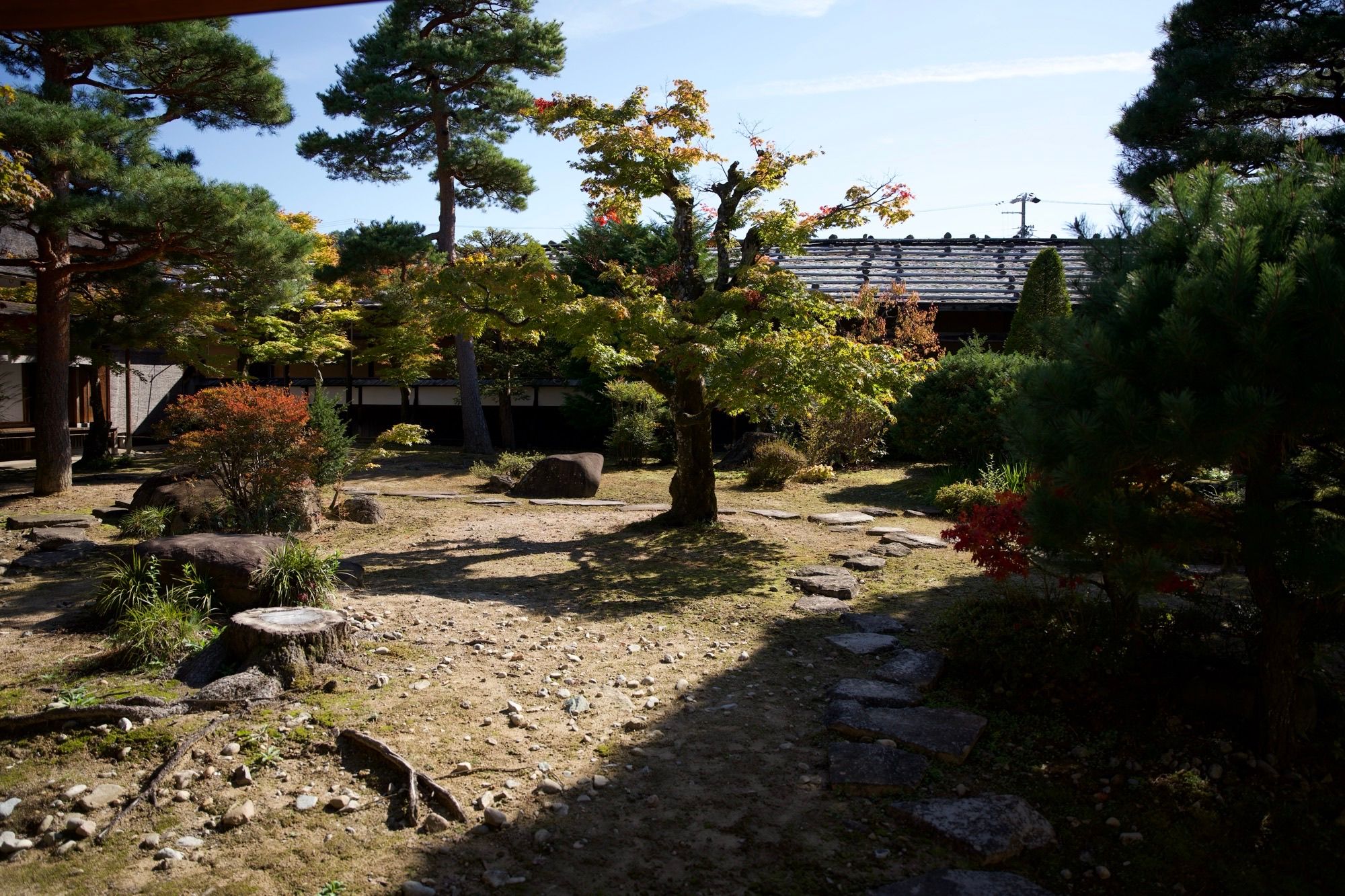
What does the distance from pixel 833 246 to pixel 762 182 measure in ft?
45.3

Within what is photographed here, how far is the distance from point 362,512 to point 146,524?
6.79 feet

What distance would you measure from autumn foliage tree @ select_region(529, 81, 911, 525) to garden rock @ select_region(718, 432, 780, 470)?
5.18 metres

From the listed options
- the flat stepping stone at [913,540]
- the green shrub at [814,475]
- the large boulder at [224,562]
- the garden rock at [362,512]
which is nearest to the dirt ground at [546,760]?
the large boulder at [224,562]

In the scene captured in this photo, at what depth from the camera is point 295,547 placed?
558 centimetres

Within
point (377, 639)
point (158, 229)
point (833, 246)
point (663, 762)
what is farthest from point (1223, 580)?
point (833, 246)

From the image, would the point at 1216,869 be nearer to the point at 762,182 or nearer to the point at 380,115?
the point at 762,182

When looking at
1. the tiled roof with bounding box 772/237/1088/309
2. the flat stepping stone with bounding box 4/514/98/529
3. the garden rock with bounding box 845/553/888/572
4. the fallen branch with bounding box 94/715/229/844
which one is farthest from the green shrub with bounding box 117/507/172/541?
the tiled roof with bounding box 772/237/1088/309

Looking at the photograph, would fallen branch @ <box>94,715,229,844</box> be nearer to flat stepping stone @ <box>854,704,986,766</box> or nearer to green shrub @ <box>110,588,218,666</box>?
green shrub @ <box>110,588,218,666</box>

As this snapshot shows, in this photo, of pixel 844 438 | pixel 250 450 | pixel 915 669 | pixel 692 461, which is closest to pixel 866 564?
pixel 692 461

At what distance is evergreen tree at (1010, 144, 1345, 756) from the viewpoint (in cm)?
278

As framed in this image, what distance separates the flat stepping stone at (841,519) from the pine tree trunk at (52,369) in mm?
10003

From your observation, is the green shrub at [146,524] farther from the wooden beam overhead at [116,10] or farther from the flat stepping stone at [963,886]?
the flat stepping stone at [963,886]

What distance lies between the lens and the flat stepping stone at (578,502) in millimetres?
10875

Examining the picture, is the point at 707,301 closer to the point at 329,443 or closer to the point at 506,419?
the point at 329,443
